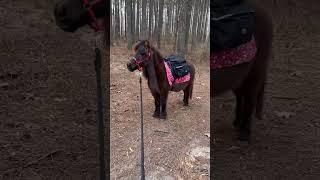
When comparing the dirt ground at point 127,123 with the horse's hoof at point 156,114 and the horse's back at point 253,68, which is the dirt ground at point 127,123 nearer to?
the horse's hoof at point 156,114

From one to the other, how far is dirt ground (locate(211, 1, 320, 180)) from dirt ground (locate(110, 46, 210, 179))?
0.19 metres

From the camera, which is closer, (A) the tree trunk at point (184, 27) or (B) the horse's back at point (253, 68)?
(B) the horse's back at point (253, 68)

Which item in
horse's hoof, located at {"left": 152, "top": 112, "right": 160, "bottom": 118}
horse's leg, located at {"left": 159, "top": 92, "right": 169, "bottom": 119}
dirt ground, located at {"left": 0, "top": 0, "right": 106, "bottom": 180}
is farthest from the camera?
horse's hoof, located at {"left": 152, "top": 112, "right": 160, "bottom": 118}

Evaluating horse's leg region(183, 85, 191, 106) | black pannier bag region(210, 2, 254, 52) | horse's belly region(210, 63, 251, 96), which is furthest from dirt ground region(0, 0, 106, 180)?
black pannier bag region(210, 2, 254, 52)

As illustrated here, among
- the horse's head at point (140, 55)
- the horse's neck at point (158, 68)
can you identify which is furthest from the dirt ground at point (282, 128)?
the horse's head at point (140, 55)

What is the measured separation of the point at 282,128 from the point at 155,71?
1.67m

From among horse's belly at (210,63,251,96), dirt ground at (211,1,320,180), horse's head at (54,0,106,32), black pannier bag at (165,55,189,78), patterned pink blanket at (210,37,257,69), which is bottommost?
dirt ground at (211,1,320,180)

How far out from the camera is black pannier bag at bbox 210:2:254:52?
4473mm

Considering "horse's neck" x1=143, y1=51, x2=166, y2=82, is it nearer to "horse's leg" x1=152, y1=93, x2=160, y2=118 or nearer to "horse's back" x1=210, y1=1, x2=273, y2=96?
"horse's leg" x1=152, y1=93, x2=160, y2=118

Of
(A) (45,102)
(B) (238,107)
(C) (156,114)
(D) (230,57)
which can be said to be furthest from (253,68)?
(A) (45,102)

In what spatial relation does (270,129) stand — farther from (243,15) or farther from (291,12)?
(291,12)

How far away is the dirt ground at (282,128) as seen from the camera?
4984mm

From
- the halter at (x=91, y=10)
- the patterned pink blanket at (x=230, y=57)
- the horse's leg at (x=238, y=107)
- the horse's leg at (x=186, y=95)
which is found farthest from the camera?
the horse's leg at (x=186, y=95)

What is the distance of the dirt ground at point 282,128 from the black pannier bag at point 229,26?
1282 mm
